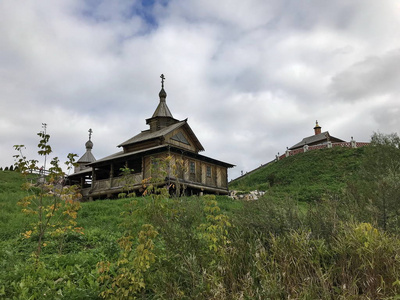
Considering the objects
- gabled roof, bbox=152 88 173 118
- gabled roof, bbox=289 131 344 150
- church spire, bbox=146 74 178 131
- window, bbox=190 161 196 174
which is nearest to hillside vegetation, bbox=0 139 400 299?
window, bbox=190 161 196 174

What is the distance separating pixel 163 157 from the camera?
68.7 ft

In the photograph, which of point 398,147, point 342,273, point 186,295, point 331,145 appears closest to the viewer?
point 342,273

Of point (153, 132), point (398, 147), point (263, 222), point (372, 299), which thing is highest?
point (153, 132)

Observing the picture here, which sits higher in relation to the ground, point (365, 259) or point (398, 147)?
point (398, 147)

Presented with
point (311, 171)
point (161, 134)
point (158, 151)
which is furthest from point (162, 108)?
point (311, 171)

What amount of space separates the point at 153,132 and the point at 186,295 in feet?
75.4

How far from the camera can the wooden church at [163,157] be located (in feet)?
72.1

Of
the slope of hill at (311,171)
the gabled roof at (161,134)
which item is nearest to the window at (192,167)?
the gabled roof at (161,134)

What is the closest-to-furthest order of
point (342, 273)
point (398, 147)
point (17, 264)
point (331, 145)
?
point (342, 273), point (17, 264), point (398, 147), point (331, 145)

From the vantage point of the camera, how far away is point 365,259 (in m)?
4.22

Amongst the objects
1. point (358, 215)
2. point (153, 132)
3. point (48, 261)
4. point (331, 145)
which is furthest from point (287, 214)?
point (331, 145)

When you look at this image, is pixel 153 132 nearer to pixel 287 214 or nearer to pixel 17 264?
pixel 17 264

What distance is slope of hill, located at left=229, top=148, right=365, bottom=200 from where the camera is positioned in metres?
31.5

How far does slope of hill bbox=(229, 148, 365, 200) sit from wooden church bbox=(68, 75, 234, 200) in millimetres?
7227
